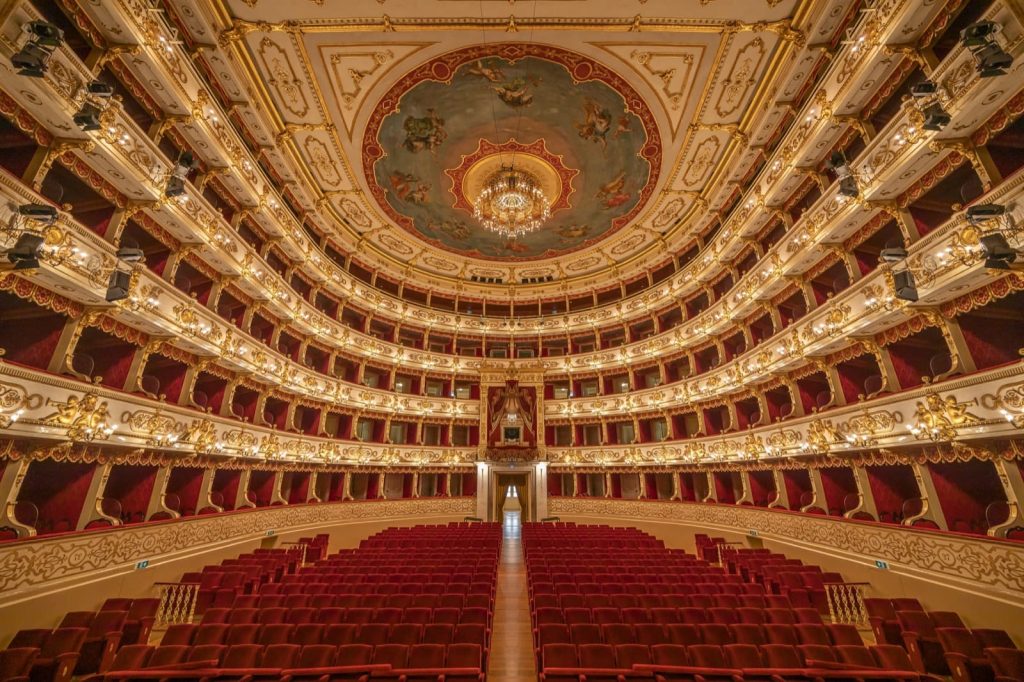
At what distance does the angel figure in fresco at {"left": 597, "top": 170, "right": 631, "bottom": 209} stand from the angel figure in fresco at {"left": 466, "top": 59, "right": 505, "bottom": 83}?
5904 millimetres

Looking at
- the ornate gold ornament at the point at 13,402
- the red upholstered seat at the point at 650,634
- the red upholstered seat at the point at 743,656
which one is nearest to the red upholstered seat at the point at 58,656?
the ornate gold ornament at the point at 13,402

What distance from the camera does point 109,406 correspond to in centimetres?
767

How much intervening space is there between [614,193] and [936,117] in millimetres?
10523

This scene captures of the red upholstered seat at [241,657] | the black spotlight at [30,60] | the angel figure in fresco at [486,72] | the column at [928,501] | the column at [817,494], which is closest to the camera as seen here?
the red upholstered seat at [241,657]

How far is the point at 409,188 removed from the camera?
15695 mm

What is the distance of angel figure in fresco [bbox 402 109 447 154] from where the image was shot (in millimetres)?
12758

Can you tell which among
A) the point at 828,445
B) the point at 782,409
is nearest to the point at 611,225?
the point at 782,409

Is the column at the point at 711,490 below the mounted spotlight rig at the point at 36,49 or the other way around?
below

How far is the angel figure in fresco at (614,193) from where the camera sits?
50.0ft

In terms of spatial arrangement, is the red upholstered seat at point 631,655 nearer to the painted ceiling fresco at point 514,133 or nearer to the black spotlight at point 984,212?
the black spotlight at point 984,212

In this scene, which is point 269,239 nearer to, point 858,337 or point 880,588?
point 858,337

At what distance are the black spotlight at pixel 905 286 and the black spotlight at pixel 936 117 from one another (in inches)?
94.5

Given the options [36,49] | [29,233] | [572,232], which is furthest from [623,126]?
[29,233]

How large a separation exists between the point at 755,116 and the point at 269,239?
1677cm
